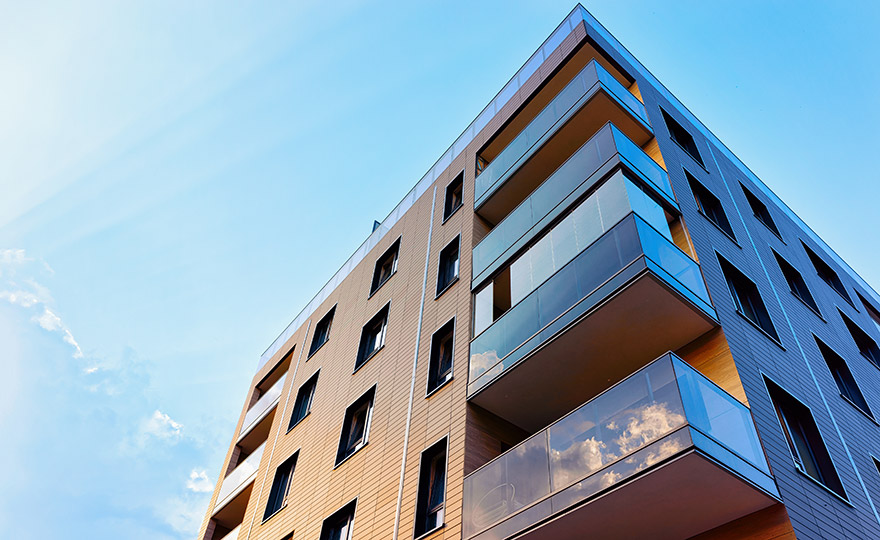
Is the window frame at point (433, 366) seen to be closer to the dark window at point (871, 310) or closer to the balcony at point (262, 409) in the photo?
the balcony at point (262, 409)

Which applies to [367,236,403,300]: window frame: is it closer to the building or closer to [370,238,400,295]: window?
[370,238,400,295]: window

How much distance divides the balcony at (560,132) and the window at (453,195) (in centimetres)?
194

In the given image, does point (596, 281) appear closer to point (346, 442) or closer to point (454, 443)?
point (454, 443)

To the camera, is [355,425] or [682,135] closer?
[355,425]

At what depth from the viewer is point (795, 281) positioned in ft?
51.6

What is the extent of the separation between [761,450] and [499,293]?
641 centimetres

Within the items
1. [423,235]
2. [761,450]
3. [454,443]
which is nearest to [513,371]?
[454,443]

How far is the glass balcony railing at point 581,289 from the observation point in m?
9.59

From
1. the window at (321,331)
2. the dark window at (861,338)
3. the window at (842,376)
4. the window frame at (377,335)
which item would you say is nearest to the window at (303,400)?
the window at (321,331)

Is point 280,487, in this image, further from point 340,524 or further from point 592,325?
point 592,325

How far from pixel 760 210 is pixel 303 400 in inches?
582

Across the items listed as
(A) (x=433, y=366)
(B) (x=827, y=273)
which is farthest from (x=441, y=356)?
(B) (x=827, y=273)

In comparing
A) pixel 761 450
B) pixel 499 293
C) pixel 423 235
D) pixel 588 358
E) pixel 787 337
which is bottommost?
pixel 761 450

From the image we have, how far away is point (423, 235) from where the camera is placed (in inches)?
714
